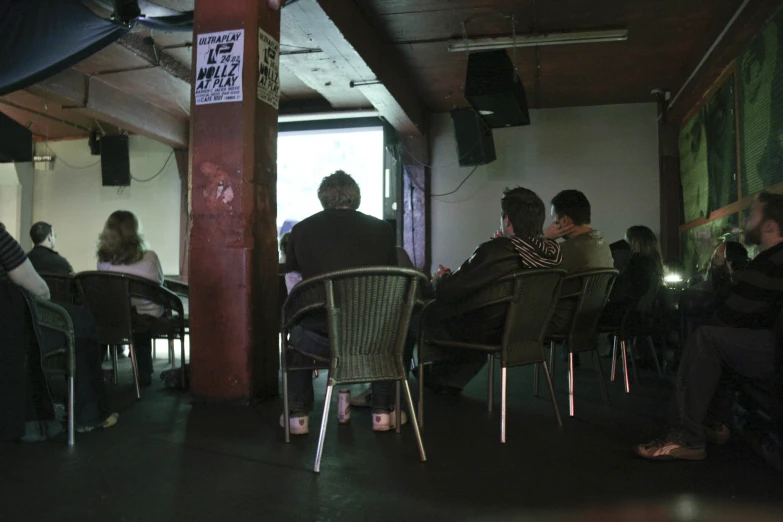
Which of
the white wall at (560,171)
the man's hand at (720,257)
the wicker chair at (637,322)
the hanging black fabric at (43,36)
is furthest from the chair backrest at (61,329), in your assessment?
the white wall at (560,171)

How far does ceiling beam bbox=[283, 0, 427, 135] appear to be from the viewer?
4.63 meters

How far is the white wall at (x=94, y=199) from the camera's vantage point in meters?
9.99

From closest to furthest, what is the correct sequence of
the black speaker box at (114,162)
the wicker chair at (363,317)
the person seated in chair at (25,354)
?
the wicker chair at (363,317) → the person seated in chair at (25,354) → the black speaker box at (114,162)

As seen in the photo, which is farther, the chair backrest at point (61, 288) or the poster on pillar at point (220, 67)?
the chair backrest at point (61, 288)

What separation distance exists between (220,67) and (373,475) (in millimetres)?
2356

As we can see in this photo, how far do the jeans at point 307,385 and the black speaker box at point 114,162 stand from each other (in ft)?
24.9

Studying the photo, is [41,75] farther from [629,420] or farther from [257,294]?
[629,420]

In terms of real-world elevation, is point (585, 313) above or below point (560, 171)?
below

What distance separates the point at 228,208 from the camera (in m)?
3.42

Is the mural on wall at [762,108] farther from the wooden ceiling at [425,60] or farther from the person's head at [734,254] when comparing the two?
the person's head at [734,254]

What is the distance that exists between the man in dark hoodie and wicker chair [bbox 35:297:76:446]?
60.4 inches

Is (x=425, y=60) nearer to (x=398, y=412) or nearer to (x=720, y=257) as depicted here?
(x=720, y=257)

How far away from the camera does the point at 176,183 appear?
9.96 m

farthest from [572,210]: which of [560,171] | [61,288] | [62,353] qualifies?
[560,171]
